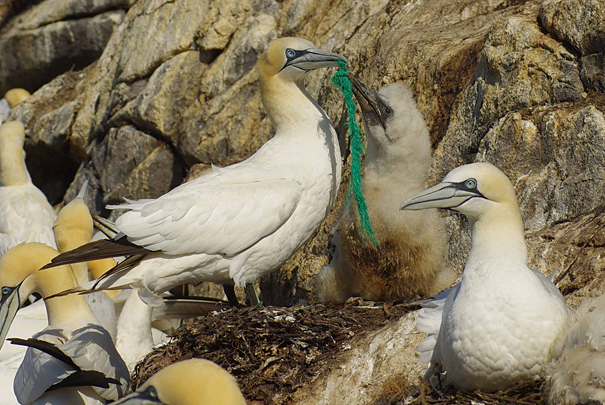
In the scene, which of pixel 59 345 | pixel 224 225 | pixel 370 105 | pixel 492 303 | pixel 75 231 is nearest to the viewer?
pixel 492 303

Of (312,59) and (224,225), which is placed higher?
(312,59)

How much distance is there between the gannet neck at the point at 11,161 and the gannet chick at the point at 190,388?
863 centimetres

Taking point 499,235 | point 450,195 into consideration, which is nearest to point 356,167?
point 450,195

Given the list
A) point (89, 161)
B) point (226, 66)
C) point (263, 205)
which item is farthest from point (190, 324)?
point (89, 161)

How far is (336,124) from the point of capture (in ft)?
26.9

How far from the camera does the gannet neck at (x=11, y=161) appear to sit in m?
11.0

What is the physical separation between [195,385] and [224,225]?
8.51 ft

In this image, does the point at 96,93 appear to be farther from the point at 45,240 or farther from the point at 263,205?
the point at 263,205

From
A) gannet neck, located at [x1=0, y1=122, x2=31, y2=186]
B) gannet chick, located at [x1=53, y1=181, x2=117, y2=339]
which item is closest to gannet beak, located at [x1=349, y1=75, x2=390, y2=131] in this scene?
gannet chick, located at [x1=53, y1=181, x2=117, y2=339]

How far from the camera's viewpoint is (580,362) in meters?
3.56

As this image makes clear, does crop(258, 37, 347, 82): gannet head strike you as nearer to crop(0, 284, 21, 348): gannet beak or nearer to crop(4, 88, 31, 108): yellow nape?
crop(0, 284, 21, 348): gannet beak

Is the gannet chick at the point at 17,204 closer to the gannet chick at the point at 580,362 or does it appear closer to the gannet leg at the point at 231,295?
the gannet leg at the point at 231,295

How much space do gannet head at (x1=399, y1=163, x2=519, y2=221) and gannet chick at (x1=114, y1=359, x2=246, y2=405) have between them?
1.64 m

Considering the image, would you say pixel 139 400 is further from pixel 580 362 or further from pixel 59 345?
pixel 59 345
